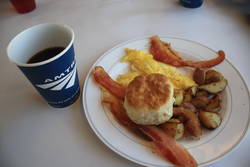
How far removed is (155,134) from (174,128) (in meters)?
0.06

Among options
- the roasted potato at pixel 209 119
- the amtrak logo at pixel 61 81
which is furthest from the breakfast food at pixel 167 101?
the amtrak logo at pixel 61 81

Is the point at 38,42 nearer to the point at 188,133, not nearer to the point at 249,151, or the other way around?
the point at 188,133

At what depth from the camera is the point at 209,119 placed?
674 millimetres

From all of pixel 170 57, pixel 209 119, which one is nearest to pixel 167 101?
pixel 209 119

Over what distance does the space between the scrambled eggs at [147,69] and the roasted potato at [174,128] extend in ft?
0.64

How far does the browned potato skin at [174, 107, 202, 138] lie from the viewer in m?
0.66

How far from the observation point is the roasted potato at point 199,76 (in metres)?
0.81

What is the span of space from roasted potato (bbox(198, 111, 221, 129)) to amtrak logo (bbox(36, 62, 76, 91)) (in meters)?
0.46

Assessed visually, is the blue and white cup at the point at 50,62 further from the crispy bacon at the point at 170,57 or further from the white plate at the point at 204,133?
the crispy bacon at the point at 170,57

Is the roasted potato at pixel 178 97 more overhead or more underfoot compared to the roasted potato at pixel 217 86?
more overhead

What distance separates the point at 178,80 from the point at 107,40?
0.44m

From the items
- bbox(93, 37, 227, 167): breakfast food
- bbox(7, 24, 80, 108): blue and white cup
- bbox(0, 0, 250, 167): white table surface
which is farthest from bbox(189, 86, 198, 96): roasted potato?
bbox(7, 24, 80, 108): blue and white cup

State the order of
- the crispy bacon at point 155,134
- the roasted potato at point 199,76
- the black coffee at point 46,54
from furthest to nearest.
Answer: the roasted potato at point 199,76
the black coffee at point 46,54
the crispy bacon at point 155,134

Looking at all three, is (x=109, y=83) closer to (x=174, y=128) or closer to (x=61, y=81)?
(x=61, y=81)
